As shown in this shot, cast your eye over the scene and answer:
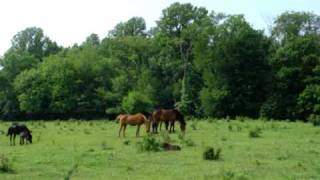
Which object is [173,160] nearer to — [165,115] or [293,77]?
[165,115]

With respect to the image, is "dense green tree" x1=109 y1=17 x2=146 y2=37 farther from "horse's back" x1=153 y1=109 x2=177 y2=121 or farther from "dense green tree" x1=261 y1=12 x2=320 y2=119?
"horse's back" x1=153 y1=109 x2=177 y2=121

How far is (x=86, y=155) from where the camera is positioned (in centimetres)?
2211

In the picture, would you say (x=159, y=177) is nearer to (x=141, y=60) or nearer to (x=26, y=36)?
(x=141, y=60)

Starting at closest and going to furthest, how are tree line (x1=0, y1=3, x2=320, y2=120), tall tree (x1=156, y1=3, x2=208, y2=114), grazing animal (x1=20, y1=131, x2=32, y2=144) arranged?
grazing animal (x1=20, y1=131, x2=32, y2=144)
tree line (x1=0, y1=3, x2=320, y2=120)
tall tree (x1=156, y1=3, x2=208, y2=114)

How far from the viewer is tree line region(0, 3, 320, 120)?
6625 centimetres

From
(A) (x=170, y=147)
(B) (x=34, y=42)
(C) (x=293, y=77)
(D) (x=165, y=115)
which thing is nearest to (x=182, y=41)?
(C) (x=293, y=77)

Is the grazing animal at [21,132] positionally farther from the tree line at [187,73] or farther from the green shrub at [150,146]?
the tree line at [187,73]

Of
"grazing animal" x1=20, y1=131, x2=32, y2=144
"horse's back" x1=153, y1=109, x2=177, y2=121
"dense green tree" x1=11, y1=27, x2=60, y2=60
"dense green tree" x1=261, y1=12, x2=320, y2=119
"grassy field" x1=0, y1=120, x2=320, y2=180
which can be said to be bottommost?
"grassy field" x1=0, y1=120, x2=320, y2=180

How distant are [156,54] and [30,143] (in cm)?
5622

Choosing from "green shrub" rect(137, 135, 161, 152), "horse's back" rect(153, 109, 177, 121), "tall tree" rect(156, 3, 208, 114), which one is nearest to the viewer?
"green shrub" rect(137, 135, 161, 152)

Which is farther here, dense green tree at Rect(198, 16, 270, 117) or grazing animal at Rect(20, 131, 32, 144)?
dense green tree at Rect(198, 16, 270, 117)

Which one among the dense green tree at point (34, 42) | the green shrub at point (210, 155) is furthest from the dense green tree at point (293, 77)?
the dense green tree at point (34, 42)

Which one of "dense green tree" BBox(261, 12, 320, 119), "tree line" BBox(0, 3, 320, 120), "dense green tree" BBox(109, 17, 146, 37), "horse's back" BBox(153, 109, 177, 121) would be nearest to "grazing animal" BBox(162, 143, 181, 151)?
"horse's back" BBox(153, 109, 177, 121)

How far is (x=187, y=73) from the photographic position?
259 ft
